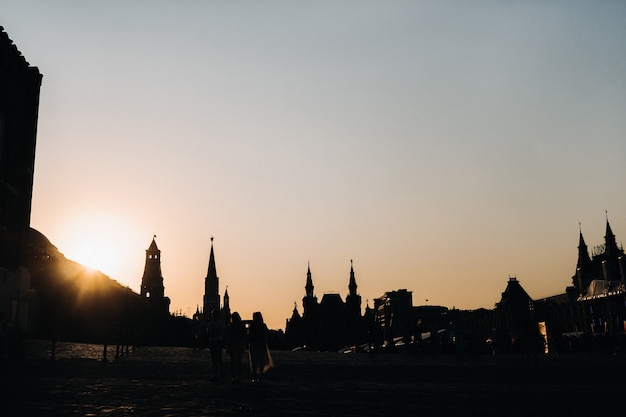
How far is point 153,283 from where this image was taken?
5325 inches

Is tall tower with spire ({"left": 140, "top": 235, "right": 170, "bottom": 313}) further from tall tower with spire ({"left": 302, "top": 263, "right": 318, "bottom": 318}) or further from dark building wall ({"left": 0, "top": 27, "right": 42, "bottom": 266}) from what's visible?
dark building wall ({"left": 0, "top": 27, "right": 42, "bottom": 266})

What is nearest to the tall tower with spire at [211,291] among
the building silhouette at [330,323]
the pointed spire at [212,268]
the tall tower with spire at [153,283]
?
the pointed spire at [212,268]

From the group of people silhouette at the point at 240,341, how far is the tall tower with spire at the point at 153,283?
12072cm

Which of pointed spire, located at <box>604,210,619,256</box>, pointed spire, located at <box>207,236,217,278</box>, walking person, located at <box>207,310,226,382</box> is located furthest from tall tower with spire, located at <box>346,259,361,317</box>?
walking person, located at <box>207,310,226,382</box>

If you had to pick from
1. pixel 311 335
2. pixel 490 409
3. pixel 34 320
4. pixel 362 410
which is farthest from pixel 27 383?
pixel 311 335

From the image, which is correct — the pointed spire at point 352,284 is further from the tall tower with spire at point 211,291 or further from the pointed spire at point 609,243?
the pointed spire at point 609,243

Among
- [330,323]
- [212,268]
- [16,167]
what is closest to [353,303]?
[330,323]

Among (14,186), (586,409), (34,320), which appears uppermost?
(14,186)

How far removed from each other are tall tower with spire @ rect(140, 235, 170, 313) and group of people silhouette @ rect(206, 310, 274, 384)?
12072 cm

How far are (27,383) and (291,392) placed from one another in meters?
5.63

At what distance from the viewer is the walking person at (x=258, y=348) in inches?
612

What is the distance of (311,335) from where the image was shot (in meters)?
163

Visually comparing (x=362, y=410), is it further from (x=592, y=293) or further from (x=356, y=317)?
(x=356, y=317)

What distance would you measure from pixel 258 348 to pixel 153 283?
12479 centimetres
